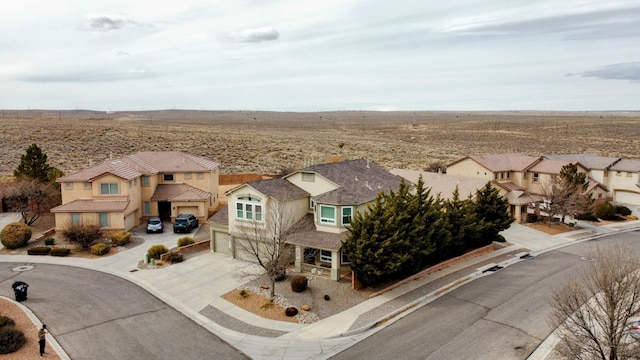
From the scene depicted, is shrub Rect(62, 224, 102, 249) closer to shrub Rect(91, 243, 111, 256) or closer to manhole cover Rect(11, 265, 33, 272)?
shrub Rect(91, 243, 111, 256)

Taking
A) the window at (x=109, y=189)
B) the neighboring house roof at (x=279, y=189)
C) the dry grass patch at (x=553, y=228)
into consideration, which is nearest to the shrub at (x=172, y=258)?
the neighboring house roof at (x=279, y=189)

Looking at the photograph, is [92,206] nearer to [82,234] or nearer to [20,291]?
[82,234]

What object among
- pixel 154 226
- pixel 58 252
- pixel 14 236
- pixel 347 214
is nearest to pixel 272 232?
pixel 347 214

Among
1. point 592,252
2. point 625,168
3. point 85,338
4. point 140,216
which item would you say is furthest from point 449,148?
point 85,338

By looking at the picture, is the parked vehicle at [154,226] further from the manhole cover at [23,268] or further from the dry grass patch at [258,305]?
the dry grass patch at [258,305]

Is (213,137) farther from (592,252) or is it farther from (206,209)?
(592,252)
